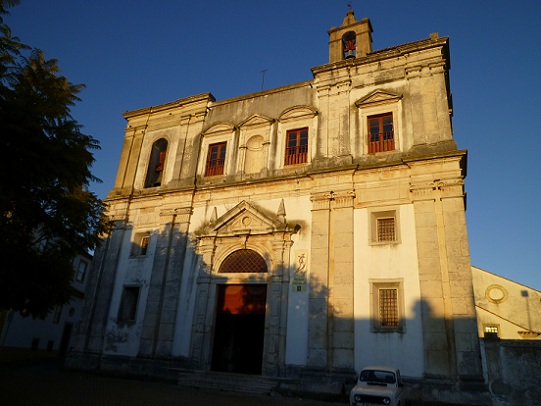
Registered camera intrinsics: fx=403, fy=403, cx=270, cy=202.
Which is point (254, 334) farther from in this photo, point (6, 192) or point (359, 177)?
point (6, 192)

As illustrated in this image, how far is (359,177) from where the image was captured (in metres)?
17.0

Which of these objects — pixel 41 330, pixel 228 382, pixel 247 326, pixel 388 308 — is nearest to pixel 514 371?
pixel 388 308

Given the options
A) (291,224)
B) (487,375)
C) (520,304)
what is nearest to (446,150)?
(291,224)

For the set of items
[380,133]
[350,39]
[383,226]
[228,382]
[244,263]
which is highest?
[350,39]

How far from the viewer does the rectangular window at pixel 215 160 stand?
20812 millimetres

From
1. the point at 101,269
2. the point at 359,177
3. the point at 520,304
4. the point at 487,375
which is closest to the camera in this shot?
the point at 487,375

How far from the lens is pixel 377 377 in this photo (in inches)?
468

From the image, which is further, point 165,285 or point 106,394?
point 165,285

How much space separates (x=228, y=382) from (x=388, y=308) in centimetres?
659

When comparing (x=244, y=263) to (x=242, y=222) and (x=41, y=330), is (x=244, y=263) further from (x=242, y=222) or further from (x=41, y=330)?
(x=41, y=330)

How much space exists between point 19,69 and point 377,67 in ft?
47.8

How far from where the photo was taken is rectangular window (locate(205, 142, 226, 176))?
68.3 feet

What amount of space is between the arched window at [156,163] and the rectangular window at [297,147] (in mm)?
7814

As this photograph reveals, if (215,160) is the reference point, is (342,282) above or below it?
below
